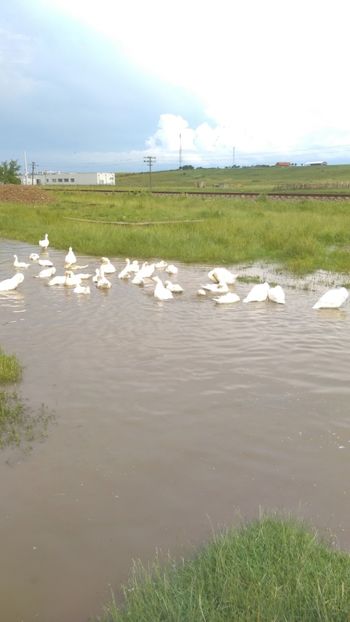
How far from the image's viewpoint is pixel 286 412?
6805mm

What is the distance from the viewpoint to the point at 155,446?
19.3 ft

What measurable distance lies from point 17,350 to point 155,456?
4302 mm

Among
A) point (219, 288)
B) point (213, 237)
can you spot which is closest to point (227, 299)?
point (219, 288)

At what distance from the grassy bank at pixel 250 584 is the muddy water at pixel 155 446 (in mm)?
452

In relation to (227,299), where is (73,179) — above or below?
above

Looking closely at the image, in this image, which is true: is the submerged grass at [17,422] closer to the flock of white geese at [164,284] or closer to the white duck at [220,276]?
the flock of white geese at [164,284]

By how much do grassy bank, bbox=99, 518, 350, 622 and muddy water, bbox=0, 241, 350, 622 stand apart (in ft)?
1.48

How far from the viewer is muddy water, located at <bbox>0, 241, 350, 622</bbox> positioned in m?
4.30

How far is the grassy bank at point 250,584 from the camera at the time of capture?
3.22 m

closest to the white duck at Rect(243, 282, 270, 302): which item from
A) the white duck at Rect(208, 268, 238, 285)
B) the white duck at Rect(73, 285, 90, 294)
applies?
the white duck at Rect(208, 268, 238, 285)

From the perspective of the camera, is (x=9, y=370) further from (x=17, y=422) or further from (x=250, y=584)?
(x=250, y=584)

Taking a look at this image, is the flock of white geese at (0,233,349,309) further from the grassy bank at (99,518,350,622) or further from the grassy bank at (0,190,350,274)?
the grassy bank at (99,518,350,622)

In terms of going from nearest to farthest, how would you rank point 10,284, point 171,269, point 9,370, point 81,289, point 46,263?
point 9,370 < point 81,289 < point 10,284 < point 171,269 < point 46,263

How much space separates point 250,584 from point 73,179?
134869 mm
